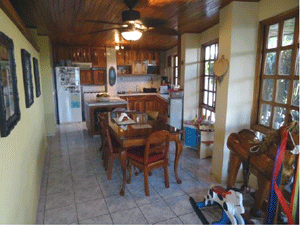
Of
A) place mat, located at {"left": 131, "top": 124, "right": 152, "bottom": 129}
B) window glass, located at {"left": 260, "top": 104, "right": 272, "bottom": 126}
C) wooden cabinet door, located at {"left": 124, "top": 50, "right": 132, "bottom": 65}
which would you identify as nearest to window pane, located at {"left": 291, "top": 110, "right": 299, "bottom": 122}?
window glass, located at {"left": 260, "top": 104, "right": 272, "bottom": 126}

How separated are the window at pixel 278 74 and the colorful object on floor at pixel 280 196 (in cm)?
83

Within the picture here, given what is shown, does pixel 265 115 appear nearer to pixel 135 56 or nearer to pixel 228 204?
pixel 228 204

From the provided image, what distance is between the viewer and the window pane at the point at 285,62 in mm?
2293

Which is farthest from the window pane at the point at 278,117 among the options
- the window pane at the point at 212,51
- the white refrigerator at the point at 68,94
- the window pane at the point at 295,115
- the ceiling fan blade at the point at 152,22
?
the white refrigerator at the point at 68,94

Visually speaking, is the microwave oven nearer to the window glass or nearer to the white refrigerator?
the white refrigerator

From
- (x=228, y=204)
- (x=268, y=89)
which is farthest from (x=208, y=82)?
(x=228, y=204)

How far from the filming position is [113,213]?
7.71 feet

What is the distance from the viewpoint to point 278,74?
8.03ft

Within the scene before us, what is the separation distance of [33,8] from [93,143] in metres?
2.76

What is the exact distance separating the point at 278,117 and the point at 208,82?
201 cm

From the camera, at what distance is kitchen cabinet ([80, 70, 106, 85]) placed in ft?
22.3

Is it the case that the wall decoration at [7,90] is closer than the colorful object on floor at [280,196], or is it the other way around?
the wall decoration at [7,90]

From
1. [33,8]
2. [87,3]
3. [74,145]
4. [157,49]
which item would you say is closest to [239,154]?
[87,3]

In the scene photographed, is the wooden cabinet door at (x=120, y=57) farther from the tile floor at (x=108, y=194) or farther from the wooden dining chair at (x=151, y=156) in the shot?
the wooden dining chair at (x=151, y=156)
